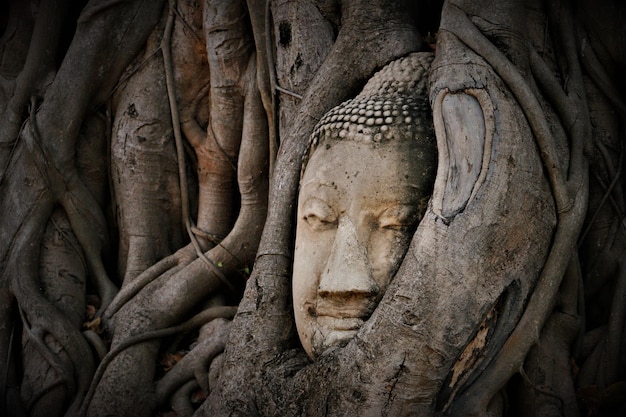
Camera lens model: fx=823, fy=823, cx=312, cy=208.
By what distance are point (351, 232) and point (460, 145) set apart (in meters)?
0.48

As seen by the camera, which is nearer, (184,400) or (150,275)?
(184,400)

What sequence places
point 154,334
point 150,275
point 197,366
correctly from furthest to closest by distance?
point 150,275, point 154,334, point 197,366

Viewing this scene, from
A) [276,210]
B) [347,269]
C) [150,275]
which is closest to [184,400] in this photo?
[150,275]

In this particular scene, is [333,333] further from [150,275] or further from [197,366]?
[150,275]

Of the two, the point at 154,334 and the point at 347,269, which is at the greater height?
the point at 347,269

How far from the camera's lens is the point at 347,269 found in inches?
111

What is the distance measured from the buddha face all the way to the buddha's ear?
18 cm

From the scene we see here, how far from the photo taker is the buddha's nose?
279cm

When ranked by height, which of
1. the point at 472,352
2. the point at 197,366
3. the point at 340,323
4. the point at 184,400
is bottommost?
the point at 184,400

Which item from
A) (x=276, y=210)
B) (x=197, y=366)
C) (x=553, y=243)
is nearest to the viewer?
(x=553, y=243)

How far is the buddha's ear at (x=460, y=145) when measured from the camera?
269cm

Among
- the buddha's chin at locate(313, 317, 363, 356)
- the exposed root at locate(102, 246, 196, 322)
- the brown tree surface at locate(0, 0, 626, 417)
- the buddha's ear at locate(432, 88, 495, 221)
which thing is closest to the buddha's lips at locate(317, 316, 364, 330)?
the buddha's chin at locate(313, 317, 363, 356)

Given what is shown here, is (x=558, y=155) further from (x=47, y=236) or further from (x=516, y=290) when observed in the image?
(x=47, y=236)

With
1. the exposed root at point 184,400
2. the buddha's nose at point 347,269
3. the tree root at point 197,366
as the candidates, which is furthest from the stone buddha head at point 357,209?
the exposed root at point 184,400
